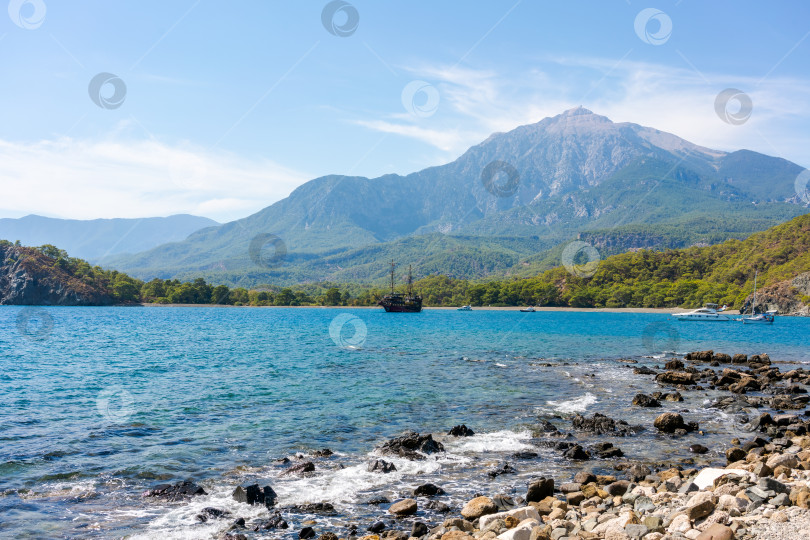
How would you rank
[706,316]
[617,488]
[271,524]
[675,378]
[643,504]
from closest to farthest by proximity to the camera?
[643,504], [271,524], [617,488], [675,378], [706,316]

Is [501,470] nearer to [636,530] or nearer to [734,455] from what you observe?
[636,530]

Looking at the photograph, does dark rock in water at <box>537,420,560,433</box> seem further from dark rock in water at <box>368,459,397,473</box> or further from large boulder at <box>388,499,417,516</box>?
large boulder at <box>388,499,417,516</box>

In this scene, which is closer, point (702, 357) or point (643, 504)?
point (643, 504)

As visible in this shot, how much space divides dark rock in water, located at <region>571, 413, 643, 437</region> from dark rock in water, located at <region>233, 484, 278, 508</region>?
1506 centimetres

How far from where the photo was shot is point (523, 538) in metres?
10.3

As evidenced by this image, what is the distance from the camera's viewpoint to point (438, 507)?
45.9 feet

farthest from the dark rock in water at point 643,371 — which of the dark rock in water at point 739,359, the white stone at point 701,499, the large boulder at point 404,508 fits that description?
the large boulder at point 404,508

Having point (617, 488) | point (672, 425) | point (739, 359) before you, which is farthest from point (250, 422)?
point (739, 359)

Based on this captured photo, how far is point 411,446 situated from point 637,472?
8.11 meters

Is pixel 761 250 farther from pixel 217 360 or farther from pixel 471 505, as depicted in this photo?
pixel 471 505

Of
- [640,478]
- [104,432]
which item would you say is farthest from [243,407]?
[640,478]

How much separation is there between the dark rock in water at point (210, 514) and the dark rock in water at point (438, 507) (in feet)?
18.2

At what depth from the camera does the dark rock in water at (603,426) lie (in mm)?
22688

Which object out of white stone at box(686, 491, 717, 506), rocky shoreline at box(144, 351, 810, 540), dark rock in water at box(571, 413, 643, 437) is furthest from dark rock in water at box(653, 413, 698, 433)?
white stone at box(686, 491, 717, 506)
